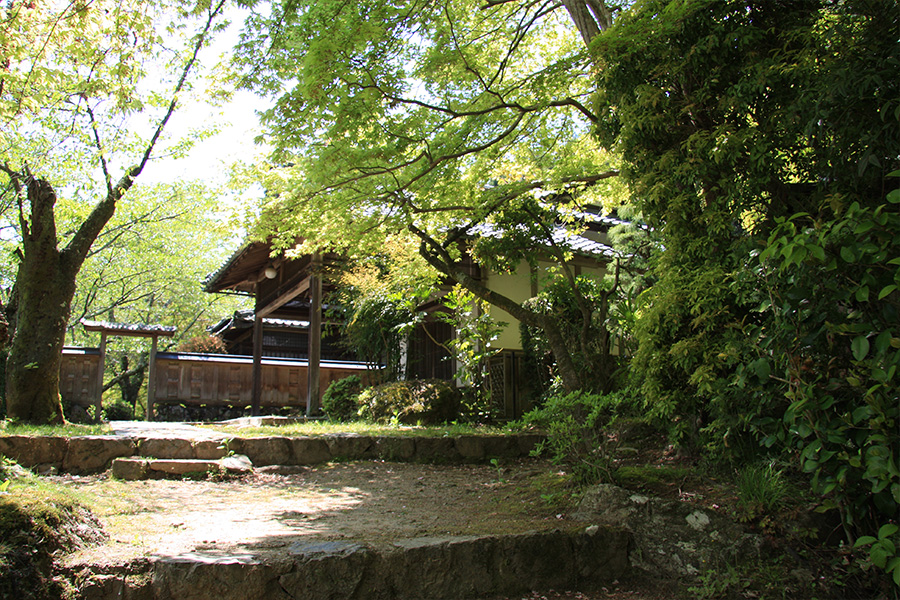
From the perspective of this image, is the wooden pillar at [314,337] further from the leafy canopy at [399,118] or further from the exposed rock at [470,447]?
the exposed rock at [470,447]

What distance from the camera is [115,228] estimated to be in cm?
1540

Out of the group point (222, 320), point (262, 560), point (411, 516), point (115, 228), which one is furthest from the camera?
point (222, 320)

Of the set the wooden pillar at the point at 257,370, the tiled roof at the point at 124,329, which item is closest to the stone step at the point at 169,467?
the tiled roof at the point at 124,329

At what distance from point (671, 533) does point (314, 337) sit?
874cm

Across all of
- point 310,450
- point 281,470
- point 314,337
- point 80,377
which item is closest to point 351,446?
point 310,450

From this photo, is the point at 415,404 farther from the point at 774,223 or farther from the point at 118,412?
the point at 118,412

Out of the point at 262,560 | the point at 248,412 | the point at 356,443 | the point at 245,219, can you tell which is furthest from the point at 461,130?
the point at 248,412

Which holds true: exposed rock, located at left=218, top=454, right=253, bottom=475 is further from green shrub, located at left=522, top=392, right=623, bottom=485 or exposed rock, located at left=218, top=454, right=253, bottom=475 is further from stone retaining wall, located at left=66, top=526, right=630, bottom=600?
green shrub, located at left=522, top=392, right=623, bottom=485

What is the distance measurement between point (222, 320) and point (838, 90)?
1990 centimetres

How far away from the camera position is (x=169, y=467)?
5848 millimetres

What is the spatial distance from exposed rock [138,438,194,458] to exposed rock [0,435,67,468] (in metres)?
0.74

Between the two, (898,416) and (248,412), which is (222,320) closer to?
(248,412)

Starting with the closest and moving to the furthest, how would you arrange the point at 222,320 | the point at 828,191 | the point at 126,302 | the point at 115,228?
the point at 828,191, the point at 115,228, the point at 126,302, the point at 222,320

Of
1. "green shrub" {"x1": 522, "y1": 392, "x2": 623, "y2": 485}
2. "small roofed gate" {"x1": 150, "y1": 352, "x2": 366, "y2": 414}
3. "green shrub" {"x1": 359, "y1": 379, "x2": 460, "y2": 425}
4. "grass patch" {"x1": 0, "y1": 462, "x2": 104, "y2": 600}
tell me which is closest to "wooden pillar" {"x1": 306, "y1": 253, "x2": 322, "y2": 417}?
"green shrub" {"x1": 359, "y1": 379, "x2": 460, "y2": 425}
